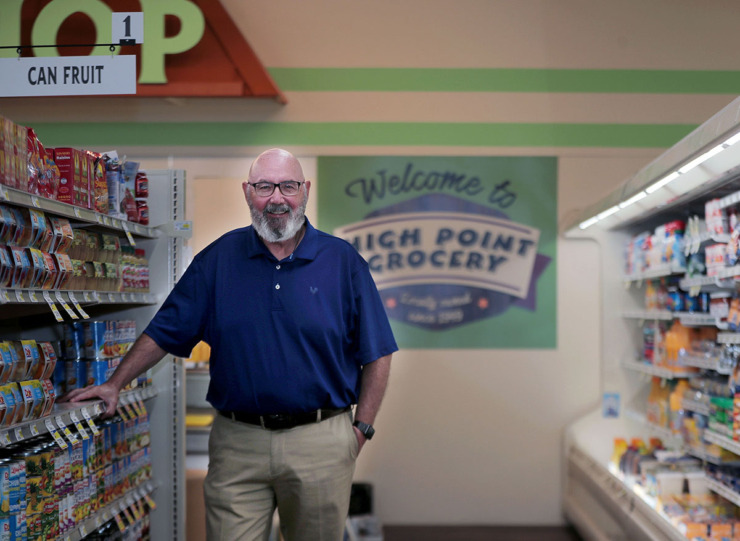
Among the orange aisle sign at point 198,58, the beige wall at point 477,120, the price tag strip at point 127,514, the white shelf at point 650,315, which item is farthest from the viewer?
the beige wall at point 477,120

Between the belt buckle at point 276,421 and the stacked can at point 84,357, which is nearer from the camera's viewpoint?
the belt buckle at point 276,421

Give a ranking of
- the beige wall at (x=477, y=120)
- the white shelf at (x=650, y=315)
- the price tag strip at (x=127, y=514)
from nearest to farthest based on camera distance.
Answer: the price tag strip at (x=127, y=514) < the white shelf at (x=650, y=315) < the beige wall at (x=477, y=120)

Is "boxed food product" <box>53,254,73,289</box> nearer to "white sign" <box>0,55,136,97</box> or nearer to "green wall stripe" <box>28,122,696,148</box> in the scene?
"white sign" <box>0,55,136,97</box>

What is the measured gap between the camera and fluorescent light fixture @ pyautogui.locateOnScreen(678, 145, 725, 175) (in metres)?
3.21

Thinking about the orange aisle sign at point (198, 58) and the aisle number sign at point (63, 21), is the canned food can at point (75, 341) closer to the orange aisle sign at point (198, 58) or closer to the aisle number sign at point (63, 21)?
the aisle number sign at point (63, 21)

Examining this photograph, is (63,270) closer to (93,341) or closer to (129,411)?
(93,341)

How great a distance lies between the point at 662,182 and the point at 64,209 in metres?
2.66

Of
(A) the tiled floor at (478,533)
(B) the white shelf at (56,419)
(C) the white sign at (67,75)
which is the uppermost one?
(C) the white sign at (67,75)

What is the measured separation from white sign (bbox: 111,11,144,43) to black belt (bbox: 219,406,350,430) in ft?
4.56

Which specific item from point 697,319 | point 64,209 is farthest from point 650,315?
point 64,209

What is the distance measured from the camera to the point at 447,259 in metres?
6.57

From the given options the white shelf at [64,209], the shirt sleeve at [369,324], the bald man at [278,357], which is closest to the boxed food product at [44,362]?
the bald man at [278,357]

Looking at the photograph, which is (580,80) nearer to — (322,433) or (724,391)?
(724,391)

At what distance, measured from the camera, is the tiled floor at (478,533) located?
6.12 meters
